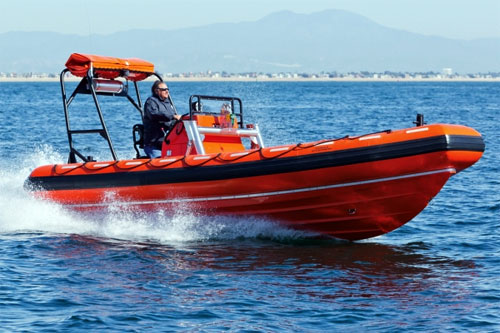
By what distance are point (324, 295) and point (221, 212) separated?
2615 mm

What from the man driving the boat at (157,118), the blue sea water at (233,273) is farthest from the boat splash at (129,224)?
the man driving the boat at (157,118)

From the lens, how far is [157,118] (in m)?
10.6

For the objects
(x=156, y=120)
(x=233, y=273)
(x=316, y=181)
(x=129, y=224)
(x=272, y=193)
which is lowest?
(x=233, y=273)

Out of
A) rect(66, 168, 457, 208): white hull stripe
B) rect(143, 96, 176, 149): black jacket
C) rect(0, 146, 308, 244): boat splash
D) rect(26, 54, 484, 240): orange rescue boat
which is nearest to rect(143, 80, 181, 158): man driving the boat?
rect(143, 96, 176, 149): black jacket

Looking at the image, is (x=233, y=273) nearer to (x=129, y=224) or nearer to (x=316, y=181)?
(x=316, y=181)

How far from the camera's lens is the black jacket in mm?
10492

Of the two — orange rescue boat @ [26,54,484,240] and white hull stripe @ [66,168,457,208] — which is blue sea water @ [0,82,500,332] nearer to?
white hull stripe @ [66,168,457,208]

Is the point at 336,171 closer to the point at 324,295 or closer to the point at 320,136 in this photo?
the point at 324,295

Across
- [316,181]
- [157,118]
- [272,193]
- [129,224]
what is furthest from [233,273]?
[157,118]

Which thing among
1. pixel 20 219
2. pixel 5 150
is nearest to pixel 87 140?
pixel 5 150

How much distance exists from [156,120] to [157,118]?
0.08 metres

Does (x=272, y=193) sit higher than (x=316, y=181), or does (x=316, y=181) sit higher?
(x=316, y=181)

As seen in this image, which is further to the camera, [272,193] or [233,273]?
[272,193]

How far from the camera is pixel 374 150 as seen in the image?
888 cm
